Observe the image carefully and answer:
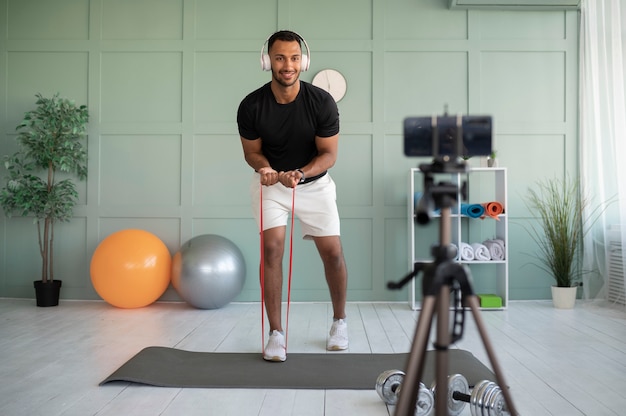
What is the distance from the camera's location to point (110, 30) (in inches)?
181

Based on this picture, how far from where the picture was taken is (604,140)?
4.14m

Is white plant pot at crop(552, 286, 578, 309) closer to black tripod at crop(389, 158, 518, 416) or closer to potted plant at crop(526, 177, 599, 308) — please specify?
potted plant at crop(526, 177, 599, 308)

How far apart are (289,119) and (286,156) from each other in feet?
0.62

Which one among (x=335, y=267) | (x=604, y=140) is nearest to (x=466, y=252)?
(x=604, y=140)

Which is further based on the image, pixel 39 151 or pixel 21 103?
pixel 21 103

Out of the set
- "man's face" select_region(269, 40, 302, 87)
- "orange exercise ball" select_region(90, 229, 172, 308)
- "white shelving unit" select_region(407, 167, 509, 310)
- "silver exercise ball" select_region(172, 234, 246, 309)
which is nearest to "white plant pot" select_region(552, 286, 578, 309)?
"white shelving unit" select_region(407, 167, 509, 310)

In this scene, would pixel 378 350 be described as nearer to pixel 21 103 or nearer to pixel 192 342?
pixel 192 342

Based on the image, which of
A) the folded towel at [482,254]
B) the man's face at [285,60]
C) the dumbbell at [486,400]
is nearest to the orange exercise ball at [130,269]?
the man's face at [285,60]

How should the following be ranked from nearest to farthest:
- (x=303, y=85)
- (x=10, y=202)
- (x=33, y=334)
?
(x=303, y=85), (x=33, y=334), (x=10, y=202)

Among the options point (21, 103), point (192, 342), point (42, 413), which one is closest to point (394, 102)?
point (192, 342)

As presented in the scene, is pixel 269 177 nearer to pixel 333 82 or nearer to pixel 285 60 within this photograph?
pixel 285 60

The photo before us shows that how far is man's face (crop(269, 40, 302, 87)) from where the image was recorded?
8.50ft

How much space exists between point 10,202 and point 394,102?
300 cm

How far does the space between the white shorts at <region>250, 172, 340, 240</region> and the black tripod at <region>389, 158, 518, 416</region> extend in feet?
5.18
